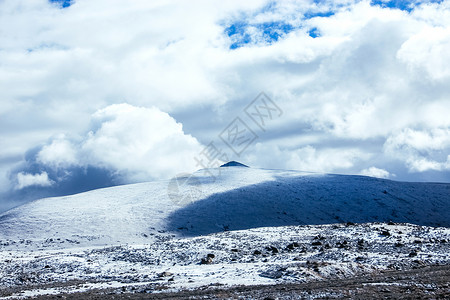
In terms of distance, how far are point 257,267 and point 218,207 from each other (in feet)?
98.2

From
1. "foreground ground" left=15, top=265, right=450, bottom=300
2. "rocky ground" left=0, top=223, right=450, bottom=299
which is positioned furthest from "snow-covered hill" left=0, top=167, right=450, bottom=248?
"foreground ground" left=15, top=265, right=450, bottom=300

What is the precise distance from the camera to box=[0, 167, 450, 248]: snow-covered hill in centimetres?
4569

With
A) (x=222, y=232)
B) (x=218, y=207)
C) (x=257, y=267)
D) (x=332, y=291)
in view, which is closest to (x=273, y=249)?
(x=257, y=267)

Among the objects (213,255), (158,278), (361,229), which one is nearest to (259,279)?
(158,278)

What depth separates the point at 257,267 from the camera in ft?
76.6

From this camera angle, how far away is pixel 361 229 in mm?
35438

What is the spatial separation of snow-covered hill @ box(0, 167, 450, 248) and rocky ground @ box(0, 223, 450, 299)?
6161mm

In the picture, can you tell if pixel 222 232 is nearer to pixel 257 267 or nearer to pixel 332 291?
pixel 257 267

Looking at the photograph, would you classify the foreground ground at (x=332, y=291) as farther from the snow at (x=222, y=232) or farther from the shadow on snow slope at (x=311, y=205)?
the shadow on snow slope at (x=311, y=205)

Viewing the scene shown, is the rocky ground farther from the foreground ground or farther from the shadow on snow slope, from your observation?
the shadow on snow slope

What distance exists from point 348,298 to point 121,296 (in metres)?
8.48

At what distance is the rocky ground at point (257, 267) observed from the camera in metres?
17.8

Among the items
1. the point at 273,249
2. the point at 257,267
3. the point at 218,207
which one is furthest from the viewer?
the point at 218,207

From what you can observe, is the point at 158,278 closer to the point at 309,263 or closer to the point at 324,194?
the point at 309,263
